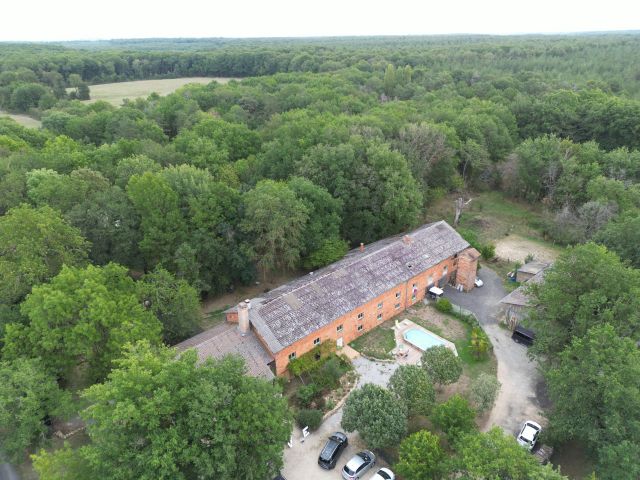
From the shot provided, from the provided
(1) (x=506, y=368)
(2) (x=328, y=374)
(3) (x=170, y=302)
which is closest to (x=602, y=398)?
(1) (x=506, y=368)

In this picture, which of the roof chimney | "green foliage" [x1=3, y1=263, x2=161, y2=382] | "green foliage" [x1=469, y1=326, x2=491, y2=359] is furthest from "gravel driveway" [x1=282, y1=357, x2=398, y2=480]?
"green foliage" [x1=469, y1=326, x2=491, y2=359]

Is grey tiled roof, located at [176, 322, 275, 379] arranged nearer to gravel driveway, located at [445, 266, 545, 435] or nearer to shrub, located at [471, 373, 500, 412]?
shrub, located at [471, 373, 500, 412]

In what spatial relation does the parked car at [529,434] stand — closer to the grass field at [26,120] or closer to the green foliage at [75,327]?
the green foliage at [75,327]

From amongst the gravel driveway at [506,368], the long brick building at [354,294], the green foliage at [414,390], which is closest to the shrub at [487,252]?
the gravel driveway at [506,368]

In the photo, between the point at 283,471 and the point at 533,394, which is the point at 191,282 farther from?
the point at 533,394

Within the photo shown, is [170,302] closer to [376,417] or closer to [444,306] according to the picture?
[376,417]
